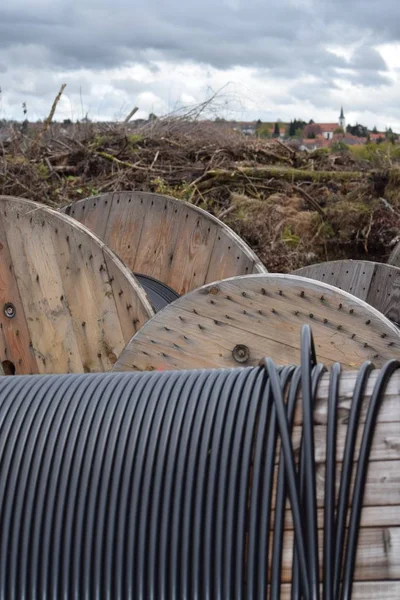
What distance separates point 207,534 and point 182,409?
0.41 m

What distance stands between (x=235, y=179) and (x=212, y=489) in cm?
910

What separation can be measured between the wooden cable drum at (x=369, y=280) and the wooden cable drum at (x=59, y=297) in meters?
2.03

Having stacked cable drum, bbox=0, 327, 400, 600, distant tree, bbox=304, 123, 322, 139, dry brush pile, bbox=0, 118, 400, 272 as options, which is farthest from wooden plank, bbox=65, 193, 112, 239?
distant tree, bbox=304, 123, 322, 139

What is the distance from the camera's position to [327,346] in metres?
4.38

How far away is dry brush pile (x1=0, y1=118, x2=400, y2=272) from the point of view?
9.87m

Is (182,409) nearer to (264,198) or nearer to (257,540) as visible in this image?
(257,540)

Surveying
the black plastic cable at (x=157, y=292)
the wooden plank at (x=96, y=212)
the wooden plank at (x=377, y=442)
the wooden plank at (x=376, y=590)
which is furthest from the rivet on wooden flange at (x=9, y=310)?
the wooden plank at (x=376, y=590)

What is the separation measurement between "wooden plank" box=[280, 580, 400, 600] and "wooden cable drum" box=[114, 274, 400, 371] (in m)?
2.17

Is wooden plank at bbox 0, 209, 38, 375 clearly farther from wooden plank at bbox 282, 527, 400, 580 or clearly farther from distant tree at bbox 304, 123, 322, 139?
distant tree at bbox 304, 123, 322, 139

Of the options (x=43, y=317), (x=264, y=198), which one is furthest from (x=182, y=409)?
(x=264, y=198)

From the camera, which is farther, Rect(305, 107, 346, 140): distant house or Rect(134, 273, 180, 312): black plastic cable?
Rect(305, 107, 346, 140): distant house

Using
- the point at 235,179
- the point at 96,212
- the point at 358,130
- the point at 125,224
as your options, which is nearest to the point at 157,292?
the point at 125,224

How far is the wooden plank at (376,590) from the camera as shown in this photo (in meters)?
2.16

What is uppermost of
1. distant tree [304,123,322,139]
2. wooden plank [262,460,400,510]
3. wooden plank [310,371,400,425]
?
distant tree [304,123,322,139]
